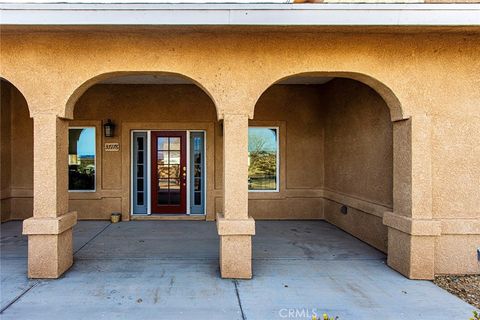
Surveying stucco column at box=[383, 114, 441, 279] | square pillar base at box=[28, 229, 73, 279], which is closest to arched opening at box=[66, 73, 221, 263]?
square pillar base at box=[28, 229, 73, 279]

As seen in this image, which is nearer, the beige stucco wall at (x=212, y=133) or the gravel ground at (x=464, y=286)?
the gravel ground at (x=464, y=286)

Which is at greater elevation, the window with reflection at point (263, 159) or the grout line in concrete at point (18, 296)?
the window with reflection at point (263, 159)

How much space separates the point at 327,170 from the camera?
7.81 m

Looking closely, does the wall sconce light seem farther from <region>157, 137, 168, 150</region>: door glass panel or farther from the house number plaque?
<region>157, 137, 168, 150</region>: door glass panel

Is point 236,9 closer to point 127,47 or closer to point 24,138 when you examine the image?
point 127,47

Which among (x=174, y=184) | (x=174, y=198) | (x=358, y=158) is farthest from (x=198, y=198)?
(x=358, y=158)

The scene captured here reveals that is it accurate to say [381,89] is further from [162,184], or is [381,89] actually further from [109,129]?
[109,129]

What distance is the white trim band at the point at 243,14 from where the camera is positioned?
361 cm

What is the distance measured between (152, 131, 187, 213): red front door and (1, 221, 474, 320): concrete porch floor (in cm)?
209

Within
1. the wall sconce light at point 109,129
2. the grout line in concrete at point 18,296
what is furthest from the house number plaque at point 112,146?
the grout line in concrete at point 18,296

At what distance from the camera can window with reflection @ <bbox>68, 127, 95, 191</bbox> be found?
7898 millimetres

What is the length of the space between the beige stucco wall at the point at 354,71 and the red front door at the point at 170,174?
149 inches

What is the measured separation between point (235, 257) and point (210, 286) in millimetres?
505

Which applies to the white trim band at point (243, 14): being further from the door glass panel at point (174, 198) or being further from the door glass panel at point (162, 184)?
the door glass panel at point (174, 198)
